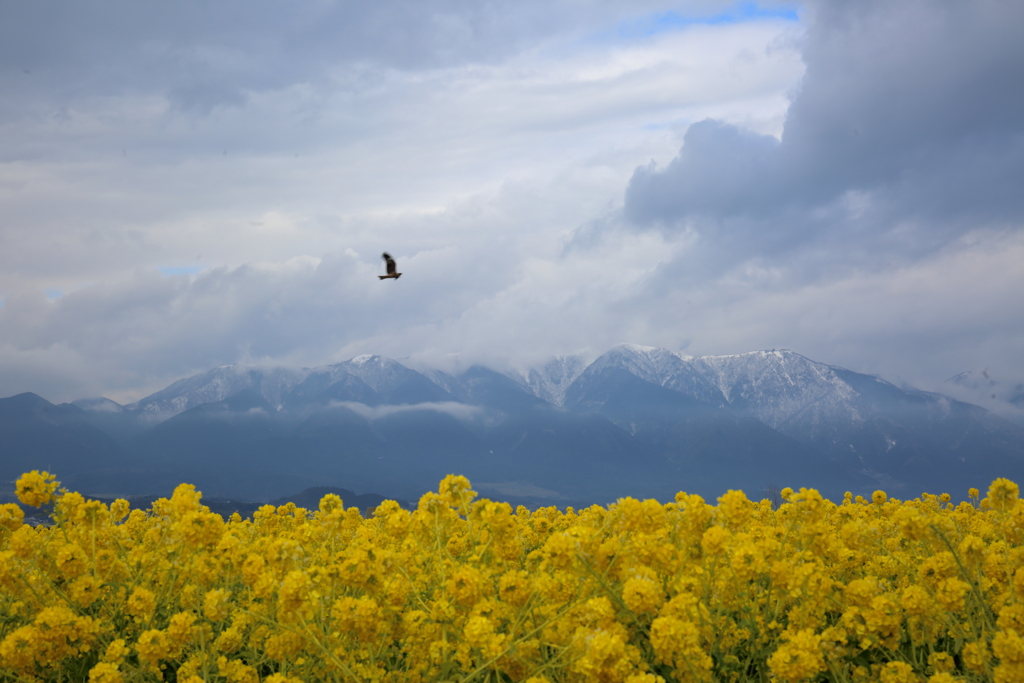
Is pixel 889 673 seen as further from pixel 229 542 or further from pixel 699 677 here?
pixel 229 542

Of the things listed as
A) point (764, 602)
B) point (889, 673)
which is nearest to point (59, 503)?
point (764, 602)

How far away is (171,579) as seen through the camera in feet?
24.9

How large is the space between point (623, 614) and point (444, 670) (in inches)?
66.4

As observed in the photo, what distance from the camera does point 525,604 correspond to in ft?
20.1

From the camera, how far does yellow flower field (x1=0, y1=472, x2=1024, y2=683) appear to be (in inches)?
220

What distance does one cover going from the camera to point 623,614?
5828mm

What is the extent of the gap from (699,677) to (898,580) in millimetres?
4987

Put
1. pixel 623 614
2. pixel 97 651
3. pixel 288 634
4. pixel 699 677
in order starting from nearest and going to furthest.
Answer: pixel 699 677, pixel 623 614, pixel 288 634, pixel 97 651

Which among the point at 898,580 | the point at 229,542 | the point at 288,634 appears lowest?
the point at 898,580

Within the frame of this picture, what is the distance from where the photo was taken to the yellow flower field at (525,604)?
18.3 feet

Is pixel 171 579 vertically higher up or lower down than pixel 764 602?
higher up

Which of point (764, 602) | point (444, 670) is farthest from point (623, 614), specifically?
point (764, 602)

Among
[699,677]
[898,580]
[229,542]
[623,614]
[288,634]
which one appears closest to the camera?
[699,677]

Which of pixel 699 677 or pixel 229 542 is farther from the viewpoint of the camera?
pixel 229 542
